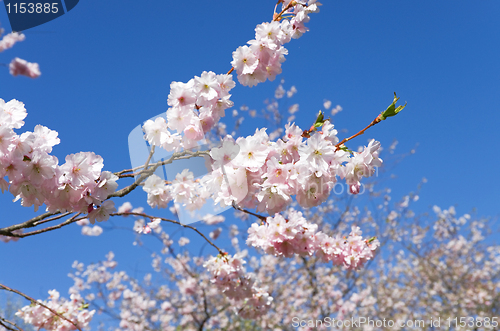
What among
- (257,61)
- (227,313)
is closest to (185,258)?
(227,313)

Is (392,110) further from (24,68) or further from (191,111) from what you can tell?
(24,68)

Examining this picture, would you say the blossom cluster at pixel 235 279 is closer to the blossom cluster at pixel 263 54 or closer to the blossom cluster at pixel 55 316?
the blossom cluster at pixel 55 316

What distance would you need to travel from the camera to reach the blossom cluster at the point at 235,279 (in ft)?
9.77

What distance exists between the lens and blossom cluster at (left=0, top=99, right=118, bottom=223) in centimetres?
141

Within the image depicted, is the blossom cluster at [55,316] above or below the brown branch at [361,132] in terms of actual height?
below

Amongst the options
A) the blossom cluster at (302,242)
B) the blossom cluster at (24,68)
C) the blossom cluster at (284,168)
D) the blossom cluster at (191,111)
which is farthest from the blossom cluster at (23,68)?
the blossom cluster at (284,168)

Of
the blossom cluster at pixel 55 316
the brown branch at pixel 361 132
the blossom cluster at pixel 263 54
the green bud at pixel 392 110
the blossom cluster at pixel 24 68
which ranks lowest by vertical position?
the blossom cluster at pixel 55 316

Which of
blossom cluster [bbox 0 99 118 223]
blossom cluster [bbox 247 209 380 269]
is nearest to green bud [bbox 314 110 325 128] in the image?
blossom cluster [bbox 247 209 380 269]

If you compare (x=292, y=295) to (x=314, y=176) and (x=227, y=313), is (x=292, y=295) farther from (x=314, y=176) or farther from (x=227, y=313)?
(x=314, y=176)

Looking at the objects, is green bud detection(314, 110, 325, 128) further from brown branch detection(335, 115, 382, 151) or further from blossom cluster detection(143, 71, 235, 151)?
blossom cluster detection(143, 71, 235, 151)

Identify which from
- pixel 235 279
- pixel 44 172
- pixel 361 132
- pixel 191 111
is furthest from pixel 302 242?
pixel 44 172

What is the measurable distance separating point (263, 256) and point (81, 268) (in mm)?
5098

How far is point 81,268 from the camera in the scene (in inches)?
362

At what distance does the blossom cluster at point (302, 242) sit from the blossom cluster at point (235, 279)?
55 cm
